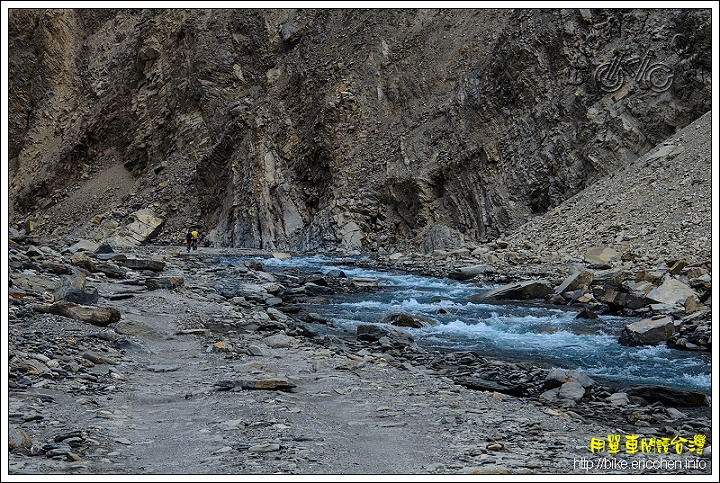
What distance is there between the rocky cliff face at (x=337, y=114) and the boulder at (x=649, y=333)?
15.3m

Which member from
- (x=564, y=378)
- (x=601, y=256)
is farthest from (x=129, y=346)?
(x=601, y=256)

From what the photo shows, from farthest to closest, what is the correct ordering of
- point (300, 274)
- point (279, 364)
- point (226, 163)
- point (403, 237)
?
1. point (226, 163)
2. point (403, 237)
3. point (300, 274)
4. point (279, 364)

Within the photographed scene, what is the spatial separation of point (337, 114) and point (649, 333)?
26925 mm

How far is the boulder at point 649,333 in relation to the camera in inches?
363

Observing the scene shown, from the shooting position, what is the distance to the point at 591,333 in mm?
10164

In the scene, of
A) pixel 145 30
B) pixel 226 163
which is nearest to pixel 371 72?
pixel 226 163

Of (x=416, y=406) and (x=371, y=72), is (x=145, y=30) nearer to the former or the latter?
(x=371, y=72)

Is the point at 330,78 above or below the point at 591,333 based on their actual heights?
above

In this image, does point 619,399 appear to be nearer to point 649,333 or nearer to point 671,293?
point 649,333

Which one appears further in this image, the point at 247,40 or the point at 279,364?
the point at 247,40

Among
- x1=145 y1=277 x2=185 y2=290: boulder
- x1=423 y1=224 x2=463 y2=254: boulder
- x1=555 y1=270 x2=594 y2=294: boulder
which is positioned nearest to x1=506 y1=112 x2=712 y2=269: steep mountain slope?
x1=555 y1=270 x2=594 y2=294: boulder

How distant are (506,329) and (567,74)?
19.1m

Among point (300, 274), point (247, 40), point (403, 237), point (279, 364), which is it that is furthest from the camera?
point (247, 40)

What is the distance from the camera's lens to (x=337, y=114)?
34.2 meters
